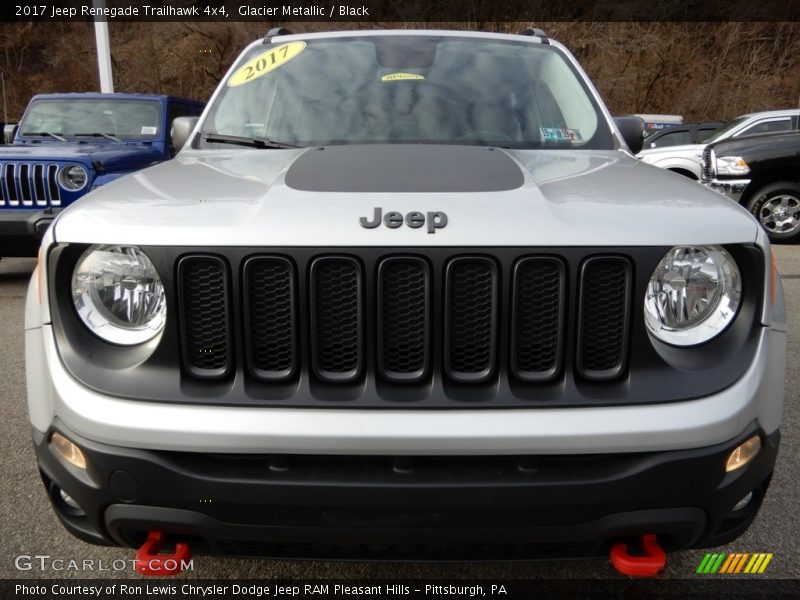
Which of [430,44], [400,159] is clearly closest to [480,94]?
[430,44]

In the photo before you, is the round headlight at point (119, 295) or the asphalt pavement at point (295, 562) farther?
the asphalt pavement at point (295, 562)

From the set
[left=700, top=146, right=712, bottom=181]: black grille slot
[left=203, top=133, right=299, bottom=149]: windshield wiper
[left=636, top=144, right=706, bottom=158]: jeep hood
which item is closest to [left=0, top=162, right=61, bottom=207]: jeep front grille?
[left=203, top=133, right=299, bottom=149]: windshield wiper

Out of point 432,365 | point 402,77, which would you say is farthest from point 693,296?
point 402,77

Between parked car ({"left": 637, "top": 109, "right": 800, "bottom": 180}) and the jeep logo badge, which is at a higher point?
the jeep logo badge

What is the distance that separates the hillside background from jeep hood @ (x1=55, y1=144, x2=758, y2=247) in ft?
90.7

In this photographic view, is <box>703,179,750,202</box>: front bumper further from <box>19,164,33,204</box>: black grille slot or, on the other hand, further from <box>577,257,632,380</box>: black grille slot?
<box>577,257,632,380</box>: black grille slot

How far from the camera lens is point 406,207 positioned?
1.58 metres

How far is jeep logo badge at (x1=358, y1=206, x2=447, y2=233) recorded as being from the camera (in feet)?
4.97

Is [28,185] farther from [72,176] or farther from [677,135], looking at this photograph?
[677,135]

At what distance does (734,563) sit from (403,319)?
154 cm

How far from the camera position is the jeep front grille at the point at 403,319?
4.94 feet

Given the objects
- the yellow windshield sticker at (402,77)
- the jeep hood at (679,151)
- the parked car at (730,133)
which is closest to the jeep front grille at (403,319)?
the yellow windshield sticker at (402,77)

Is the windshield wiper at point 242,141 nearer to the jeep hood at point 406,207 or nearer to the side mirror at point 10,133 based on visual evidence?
the jeep hood at point 406,207

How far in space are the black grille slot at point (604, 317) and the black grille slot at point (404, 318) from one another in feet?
1.16
